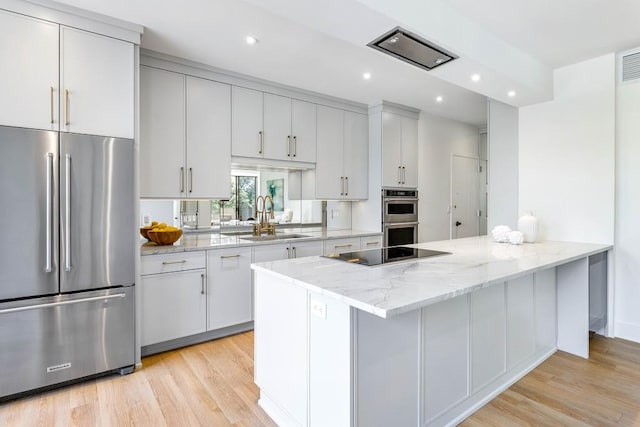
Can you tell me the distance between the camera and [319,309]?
1.52 metres

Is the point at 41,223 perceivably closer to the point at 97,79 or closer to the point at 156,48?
the point at 97,79

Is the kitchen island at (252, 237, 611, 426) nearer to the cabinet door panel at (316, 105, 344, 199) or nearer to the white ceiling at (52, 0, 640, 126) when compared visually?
the white ceiling at (52, 0, 640, 126)

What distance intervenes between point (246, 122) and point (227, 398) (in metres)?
2.44

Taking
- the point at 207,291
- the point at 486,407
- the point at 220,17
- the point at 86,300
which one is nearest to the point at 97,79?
the point at 220,17

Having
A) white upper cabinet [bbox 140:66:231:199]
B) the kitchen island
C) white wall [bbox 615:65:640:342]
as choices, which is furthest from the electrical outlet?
white wall [bbox 615:65:640:342]

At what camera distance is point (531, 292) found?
7.94 feet

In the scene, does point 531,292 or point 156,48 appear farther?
point 156,48

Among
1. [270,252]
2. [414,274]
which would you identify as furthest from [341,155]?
[414,274]

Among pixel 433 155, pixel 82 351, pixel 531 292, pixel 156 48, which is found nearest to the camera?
pixel 82 351

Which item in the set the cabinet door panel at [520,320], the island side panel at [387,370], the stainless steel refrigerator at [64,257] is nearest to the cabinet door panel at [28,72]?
the stainless steel refrigerator at [64,257]

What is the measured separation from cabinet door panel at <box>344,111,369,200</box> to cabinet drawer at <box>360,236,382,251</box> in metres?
0.58

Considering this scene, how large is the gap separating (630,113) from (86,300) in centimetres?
454

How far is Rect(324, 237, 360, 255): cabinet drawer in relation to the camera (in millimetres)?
3699

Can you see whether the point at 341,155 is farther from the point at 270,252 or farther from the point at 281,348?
the point at 281,348
